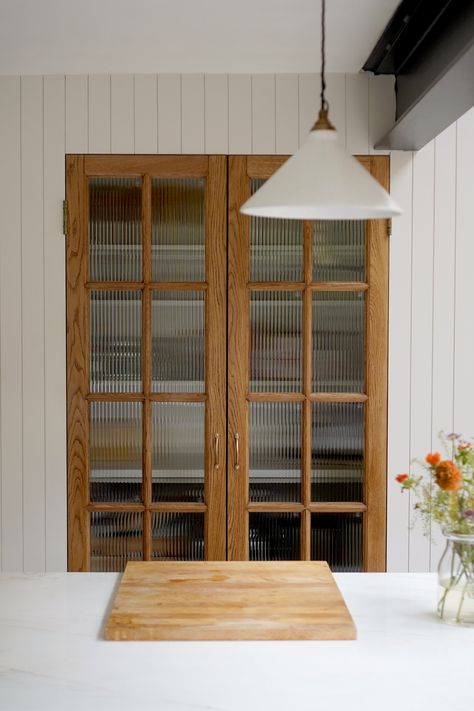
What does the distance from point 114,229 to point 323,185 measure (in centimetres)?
208

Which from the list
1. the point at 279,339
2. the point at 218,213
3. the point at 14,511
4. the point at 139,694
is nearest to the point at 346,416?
the point at 279,339

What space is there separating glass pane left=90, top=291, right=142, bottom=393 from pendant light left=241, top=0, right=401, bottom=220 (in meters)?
1.93

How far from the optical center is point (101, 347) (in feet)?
11.8

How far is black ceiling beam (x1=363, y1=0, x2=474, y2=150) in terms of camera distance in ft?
8.13

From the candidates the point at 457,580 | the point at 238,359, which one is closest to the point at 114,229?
the point at 238,359

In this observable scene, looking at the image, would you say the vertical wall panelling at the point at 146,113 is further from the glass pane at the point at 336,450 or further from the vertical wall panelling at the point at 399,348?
the glass pane at the point at 336,450

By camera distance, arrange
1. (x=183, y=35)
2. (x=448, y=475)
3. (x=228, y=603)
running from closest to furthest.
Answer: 1. (x=448, y=475)
2. (x=228, y=603)
3. (x=183, y=35)

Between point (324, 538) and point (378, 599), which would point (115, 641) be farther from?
point (324, 538)

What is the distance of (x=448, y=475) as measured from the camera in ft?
6.55

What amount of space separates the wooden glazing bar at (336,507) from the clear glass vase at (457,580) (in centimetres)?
149

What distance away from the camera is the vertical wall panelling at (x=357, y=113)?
3549mm

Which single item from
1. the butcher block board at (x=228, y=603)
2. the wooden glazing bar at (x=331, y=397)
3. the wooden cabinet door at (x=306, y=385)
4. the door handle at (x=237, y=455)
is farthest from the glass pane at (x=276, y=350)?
the butcher block board at (x=228, y=603)

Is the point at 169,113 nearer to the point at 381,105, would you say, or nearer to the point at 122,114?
the point at 122,114

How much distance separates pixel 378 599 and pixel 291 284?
1.62 meters
